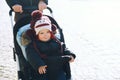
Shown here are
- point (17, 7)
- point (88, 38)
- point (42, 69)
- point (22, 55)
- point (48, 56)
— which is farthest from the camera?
point (88, 38)

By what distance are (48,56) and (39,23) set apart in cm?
43

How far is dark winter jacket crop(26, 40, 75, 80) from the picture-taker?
4.68 meters

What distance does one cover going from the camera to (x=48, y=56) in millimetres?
4770

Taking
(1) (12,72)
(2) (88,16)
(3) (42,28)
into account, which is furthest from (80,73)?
(2) (88,16)

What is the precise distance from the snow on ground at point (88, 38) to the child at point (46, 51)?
6.41ft

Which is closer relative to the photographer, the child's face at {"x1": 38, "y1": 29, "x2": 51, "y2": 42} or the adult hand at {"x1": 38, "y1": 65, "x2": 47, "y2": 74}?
the adult hand at {"x1": 38, "y1": 65, "x2": 47, "y2": 74}

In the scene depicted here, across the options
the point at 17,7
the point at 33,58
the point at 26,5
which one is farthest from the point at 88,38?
the point at 33,58

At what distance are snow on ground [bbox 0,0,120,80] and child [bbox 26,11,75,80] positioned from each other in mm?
1955

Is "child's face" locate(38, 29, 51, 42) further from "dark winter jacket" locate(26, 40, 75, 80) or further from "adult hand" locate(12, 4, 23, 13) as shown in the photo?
"adult hand" locate(12, 4, 23, 13)

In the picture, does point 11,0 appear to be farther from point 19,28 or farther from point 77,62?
point 77,62

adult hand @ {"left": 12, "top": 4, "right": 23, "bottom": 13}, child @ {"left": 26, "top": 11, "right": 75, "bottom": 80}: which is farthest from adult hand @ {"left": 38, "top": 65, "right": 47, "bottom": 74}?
adult hand @ {"left": 12, "top": 4, "right": 23, "bottom": 13}

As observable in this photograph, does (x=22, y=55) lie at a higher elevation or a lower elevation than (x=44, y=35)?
lower

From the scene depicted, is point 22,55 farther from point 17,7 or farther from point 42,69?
point 17,7

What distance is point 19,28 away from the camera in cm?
521
